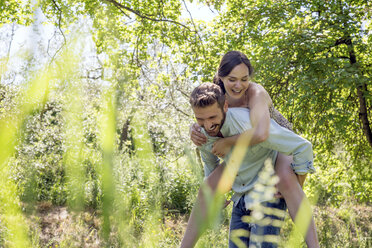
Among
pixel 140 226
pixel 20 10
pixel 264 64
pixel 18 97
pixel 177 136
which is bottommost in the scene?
pixel 140 226

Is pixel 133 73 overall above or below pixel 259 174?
above

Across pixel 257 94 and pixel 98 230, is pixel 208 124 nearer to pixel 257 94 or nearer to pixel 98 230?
pixel 257 94

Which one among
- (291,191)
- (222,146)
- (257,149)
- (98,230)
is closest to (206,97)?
(222,146)

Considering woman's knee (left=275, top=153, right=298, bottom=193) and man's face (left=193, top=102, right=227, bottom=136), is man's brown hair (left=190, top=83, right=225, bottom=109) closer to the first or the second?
man's face (left=193, top=102, right=227, bottom=136)

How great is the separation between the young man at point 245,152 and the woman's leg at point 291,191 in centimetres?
5

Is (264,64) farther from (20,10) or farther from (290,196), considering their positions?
(20,10)

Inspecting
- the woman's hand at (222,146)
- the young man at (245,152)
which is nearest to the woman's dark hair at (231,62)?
the young man at (245,152)

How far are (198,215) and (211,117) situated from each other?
0.60m

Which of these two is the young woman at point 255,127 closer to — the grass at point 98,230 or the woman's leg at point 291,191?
the woman's leg at point 291,191

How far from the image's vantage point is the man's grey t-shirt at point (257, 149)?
1.81 m

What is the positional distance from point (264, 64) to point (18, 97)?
4.81 metres

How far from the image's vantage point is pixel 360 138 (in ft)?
23.1

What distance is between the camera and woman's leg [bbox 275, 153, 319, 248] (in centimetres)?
178

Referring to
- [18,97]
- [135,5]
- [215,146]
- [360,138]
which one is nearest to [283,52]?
[360,138]
